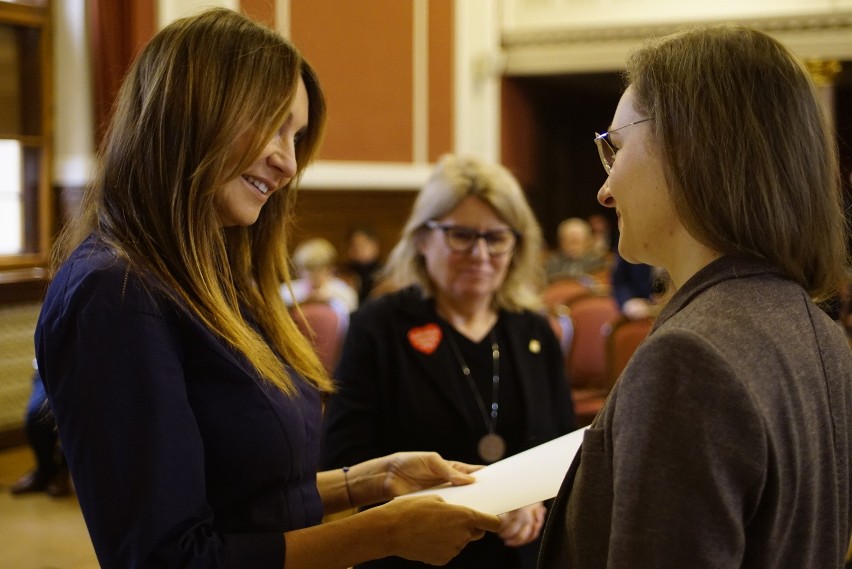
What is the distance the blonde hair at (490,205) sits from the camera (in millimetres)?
2336

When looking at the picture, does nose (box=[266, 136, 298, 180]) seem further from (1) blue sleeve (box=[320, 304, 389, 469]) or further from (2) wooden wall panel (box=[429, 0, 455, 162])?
(2) wooden wall panel (box=[429, 0, 455, 162])

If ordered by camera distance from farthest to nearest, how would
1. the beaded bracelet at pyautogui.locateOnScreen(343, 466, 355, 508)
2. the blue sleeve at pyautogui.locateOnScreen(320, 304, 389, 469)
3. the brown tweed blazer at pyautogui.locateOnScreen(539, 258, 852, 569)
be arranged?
the blue sleeve at pyautogui.locateOnScreen(320, 304, 389, 469) → the beaded bracelet at pyautogui.locateOnScreen(343, 466, 355, 508) → the brown tweed blazer at pyautogui.locateOnScreen(539, 258, 852, 569)

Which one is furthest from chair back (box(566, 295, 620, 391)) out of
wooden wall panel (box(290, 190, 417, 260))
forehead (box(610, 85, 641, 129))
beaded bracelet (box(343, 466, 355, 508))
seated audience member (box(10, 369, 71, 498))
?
forehead (box(610, 85, 641, 129))

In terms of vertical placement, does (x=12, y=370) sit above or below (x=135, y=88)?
below

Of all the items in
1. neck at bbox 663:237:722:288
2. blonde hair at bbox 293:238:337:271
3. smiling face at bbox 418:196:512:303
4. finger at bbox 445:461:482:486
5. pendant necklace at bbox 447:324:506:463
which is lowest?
blonde hair at bbox 293:238:337:271

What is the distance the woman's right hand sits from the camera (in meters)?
1.29

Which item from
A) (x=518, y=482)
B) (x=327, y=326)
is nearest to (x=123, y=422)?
(x=518, y=482)

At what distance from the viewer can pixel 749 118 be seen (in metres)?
0.99

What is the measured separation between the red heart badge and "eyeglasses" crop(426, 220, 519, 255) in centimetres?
21

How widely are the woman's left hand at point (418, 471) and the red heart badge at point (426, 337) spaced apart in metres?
0.53

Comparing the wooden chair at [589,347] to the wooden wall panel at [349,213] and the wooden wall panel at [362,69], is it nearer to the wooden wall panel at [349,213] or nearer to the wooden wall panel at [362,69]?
the wooden wall panel at [349,213]

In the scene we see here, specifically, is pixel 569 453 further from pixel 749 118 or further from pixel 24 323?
pixel 24 323

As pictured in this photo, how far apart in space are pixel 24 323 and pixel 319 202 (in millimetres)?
2875

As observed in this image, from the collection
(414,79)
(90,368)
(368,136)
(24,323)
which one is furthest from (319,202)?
(90,368)
